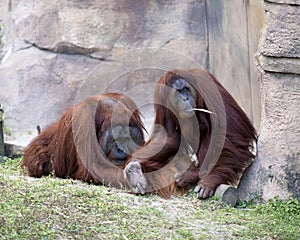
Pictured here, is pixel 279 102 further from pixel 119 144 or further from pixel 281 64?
pixel 119 144

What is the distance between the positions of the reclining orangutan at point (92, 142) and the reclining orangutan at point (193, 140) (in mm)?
212

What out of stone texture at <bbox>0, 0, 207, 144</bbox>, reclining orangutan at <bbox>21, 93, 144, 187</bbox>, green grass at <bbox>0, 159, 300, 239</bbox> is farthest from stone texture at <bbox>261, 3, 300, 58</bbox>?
stone texture at <bbox>0, 0, 207, 144</bbox>

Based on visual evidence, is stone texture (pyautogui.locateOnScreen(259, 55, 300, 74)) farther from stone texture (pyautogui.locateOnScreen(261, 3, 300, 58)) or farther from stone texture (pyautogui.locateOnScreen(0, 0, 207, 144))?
stone texture (pyautogui.locateOnScreen(0, 0, 207, 144))

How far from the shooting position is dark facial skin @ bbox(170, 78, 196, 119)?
16.0ft

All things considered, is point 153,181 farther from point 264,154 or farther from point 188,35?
point 188,35

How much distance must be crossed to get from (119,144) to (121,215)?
1.19 metres

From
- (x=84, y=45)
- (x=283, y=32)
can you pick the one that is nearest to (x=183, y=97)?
(x=283, y=32)

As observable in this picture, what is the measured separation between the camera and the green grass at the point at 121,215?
12.6 feet

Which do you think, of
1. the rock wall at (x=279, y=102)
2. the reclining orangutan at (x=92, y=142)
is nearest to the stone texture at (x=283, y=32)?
Result: the rock wall at (x=279, y=102)

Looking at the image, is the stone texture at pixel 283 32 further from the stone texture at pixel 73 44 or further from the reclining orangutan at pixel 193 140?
the stone texture at pixel 73 44

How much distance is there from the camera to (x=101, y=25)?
285 inches

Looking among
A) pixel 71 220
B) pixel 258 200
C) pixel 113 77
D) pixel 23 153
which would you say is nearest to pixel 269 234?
pixel 258 200

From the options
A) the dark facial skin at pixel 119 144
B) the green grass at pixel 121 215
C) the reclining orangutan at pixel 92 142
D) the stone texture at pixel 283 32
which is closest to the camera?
the green grass at pixel 121 215

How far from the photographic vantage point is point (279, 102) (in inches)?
179
